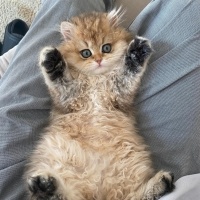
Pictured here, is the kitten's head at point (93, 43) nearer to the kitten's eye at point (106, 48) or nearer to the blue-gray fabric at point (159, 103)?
the kitten's eye at point (106, 48)

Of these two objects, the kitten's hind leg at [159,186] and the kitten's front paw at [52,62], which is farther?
the kitten's front paw at [52,62]

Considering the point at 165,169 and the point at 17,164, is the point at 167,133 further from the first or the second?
the point at 17,164

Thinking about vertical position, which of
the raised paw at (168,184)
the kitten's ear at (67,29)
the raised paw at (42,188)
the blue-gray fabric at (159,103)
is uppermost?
the kitten's ear at (67,29)

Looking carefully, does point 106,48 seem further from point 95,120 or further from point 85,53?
point 95,120

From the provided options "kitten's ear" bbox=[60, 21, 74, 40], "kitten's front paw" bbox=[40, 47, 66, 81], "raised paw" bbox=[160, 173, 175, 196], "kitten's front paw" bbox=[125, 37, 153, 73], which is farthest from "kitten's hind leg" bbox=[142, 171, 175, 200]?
"kitten's ear" bbox=[60, 21, 74, 40]

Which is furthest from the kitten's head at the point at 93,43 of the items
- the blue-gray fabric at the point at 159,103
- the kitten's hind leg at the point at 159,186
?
the kitten's hind leg at the point at 159,186

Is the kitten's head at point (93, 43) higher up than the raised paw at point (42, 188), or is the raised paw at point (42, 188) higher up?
the kitten's head at point (93, 43)

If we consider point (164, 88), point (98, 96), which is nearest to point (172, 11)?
point (164, 88)

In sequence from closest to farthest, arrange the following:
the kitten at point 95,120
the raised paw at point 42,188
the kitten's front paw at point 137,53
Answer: the raised paw at point 42,188 → the kitten at point 95,120 → the kitten's front paw at point 137,53
